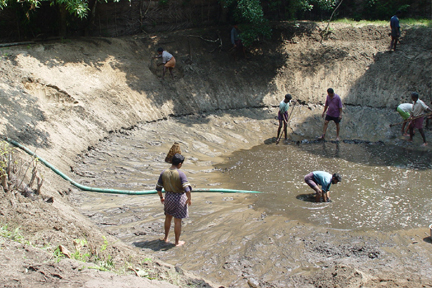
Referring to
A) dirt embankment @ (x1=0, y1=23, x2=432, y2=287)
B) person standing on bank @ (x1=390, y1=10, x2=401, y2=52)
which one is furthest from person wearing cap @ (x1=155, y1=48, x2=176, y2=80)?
person standing on bank @ (x1=390, y1=10, x2=401, y2=52)

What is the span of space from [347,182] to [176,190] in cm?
460

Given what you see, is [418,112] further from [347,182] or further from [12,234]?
[12,234]

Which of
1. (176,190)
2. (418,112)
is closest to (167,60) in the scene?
(418,112)

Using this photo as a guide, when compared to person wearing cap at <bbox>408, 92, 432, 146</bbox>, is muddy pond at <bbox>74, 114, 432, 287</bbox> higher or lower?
lower

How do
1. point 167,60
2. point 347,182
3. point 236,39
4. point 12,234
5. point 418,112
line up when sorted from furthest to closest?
point 236,39, point 167,60, point 418,112, point 347,182, point 12,234

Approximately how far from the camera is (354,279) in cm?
469

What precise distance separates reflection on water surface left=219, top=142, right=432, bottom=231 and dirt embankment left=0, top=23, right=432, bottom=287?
1734 millimetres

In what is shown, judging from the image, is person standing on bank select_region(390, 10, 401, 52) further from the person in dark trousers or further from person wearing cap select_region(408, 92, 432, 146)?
the person in dark trousers

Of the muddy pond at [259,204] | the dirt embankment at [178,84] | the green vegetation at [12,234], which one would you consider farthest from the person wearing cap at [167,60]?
the green vegetation at [12,234]

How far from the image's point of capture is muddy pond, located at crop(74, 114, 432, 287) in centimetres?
537

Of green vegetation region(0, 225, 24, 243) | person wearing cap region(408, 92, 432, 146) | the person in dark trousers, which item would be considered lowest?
green vegetation region(0, 225, 24, 243)

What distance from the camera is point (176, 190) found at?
527cm

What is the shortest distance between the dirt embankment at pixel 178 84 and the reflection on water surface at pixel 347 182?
173 cm

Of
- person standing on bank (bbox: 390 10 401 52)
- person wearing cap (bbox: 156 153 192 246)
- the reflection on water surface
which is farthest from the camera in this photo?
person standing on bank (bbox: 390 10 401 52)
